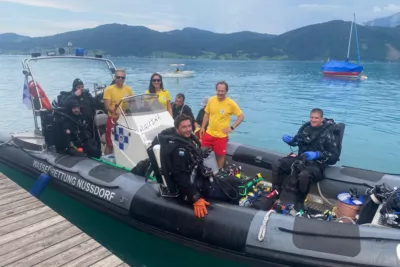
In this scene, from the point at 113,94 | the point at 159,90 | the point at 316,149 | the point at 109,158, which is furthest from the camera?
the point at 159,90

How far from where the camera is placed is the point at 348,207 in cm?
401

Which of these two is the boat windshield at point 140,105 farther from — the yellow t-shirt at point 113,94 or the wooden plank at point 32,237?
the wooden plank at point 32,237

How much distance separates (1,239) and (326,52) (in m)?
123

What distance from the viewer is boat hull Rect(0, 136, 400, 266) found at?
324 cm

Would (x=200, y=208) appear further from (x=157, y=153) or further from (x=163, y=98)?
(x=163, y=98)

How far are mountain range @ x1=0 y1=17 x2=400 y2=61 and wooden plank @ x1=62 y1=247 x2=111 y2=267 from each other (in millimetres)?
102561

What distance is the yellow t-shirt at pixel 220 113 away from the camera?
17.2ft

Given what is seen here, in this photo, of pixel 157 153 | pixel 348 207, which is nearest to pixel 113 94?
pixel 157 153

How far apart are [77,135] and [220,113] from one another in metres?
2.34

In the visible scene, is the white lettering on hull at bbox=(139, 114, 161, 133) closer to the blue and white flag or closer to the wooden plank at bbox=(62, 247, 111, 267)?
the wooden plank at bbox=(62, 247, 111, 267)

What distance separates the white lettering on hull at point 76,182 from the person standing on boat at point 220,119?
69.0 inches

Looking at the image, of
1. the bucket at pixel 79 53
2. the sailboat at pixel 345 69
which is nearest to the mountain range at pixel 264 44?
the sailboat at pixel 345 69

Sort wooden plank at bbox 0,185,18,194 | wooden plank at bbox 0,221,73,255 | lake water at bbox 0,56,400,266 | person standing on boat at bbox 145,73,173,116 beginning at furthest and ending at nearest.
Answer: person standing on boat at bbox 145,73,173,116 < lake water at bbox 0,56,400,266 < wooden plank at bbox 0,185,18,194 < wooden plank at bbox 0,221,73,255

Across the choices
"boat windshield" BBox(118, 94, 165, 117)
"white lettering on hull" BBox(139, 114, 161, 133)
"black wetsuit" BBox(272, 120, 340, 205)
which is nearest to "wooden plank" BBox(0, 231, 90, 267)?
"white lettering on hull" BBox(139, 114, 161, 133)
